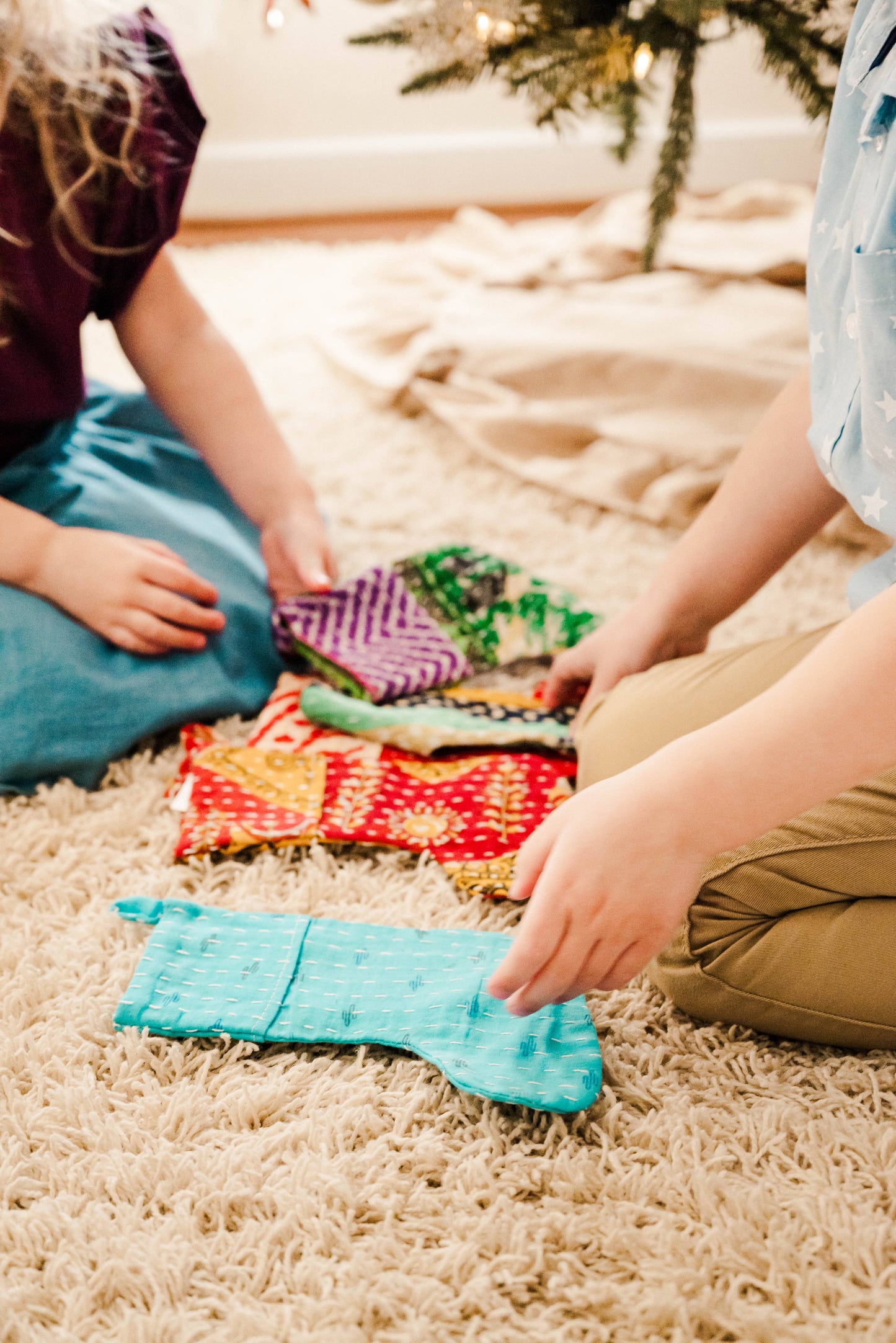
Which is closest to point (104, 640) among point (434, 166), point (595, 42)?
point (595, 42)

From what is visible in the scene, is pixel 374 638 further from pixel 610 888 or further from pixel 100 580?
pixel 610 888

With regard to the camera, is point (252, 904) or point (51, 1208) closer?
point (51, 1208)

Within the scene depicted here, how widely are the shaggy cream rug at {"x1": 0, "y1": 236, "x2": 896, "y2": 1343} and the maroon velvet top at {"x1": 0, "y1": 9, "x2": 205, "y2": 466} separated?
0.38 m

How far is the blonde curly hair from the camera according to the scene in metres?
0.72

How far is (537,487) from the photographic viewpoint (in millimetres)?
1137

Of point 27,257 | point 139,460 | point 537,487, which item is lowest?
point 537,487

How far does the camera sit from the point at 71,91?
76cm

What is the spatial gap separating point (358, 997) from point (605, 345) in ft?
2.91

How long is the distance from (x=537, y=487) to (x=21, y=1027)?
0.77 m

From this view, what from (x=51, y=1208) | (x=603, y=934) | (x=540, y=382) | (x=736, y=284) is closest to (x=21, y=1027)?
(x=51, y=1208)

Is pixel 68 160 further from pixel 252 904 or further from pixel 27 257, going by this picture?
pixel 252 904

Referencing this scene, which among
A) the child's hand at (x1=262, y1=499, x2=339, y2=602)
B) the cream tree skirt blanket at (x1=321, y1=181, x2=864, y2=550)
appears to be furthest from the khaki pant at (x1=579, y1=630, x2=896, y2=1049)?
the cream tree skirt blanket at (x1=321, y1=181, x2=864, y2=550)

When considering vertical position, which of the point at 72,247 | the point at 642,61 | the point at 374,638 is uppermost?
the point at 642,61

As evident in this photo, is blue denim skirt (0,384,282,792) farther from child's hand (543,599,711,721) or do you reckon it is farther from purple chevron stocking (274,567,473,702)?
child's hand (543,599,711,721)
